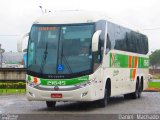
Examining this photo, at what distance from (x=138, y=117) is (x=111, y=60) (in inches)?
219

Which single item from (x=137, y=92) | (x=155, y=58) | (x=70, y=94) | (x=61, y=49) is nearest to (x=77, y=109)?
(x=70, y=94)

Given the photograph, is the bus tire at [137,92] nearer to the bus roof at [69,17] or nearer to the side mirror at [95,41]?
the bus roof at [69,17]

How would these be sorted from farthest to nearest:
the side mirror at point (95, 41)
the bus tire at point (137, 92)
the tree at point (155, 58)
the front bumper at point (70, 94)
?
the tree at point (155, 58)
the bus tire at point (137, 92)
the front bumper at point (70, 94)
the side mirror at point (95, 41)

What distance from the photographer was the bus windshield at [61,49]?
1956 centimetres

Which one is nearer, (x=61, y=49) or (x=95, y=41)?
(x=95, y=41)

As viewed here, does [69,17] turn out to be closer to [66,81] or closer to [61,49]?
[61,49]

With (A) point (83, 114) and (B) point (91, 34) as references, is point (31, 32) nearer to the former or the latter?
(B) point (91, 34)

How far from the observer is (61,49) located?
1970 cm

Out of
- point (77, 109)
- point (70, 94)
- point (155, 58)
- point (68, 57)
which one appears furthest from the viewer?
point (155, 58)

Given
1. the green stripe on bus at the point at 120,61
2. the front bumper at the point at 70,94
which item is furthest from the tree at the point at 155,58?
the front bumper at the point at 70,94

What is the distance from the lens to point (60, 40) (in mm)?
19844

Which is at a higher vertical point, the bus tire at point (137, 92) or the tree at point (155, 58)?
the bus tire at point (137, 92)

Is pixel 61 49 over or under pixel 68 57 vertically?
over

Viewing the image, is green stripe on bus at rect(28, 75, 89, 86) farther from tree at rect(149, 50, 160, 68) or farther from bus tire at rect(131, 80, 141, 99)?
tree at rect(149, 50, 160, 68)
